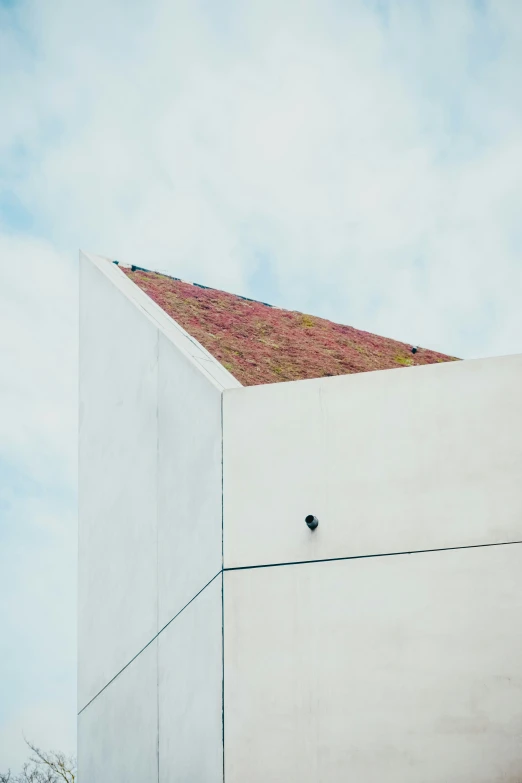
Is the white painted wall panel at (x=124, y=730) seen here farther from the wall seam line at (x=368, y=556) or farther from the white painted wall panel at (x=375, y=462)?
the white painted wall panel at (x=375, y=462)

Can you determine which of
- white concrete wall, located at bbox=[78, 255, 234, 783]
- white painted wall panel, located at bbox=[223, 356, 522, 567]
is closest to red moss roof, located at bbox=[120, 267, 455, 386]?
white concrete wall, located at bbox=[78, 255, 234, 783]

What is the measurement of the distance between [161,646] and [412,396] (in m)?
4.16

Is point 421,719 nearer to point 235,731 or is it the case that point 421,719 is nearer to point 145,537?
point 235,731

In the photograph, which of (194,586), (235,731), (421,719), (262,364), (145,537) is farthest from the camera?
(262,364)

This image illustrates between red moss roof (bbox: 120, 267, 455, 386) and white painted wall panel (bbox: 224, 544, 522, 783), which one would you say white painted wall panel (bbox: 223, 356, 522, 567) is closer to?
white painted wall panel (bbox: 224, 544, 522, 783)

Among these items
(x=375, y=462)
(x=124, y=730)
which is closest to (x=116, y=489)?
(x=124, y=730)

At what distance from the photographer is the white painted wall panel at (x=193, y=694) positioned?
11.6 m

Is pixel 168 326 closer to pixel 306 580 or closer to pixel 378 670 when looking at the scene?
pixel 306 580

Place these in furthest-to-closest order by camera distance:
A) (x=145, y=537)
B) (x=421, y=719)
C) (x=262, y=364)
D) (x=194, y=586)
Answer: (x=262, y=364) → (x=145, y=537) → (x=194, y=586) → (x=421, y=719)

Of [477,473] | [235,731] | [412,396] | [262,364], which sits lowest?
[235,731]

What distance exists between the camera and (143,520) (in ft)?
43.4

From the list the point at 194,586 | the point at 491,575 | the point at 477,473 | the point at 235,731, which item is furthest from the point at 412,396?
the point at 235,731

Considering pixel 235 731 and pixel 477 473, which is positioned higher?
pixel 477 473

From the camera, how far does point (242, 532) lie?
472 inches
